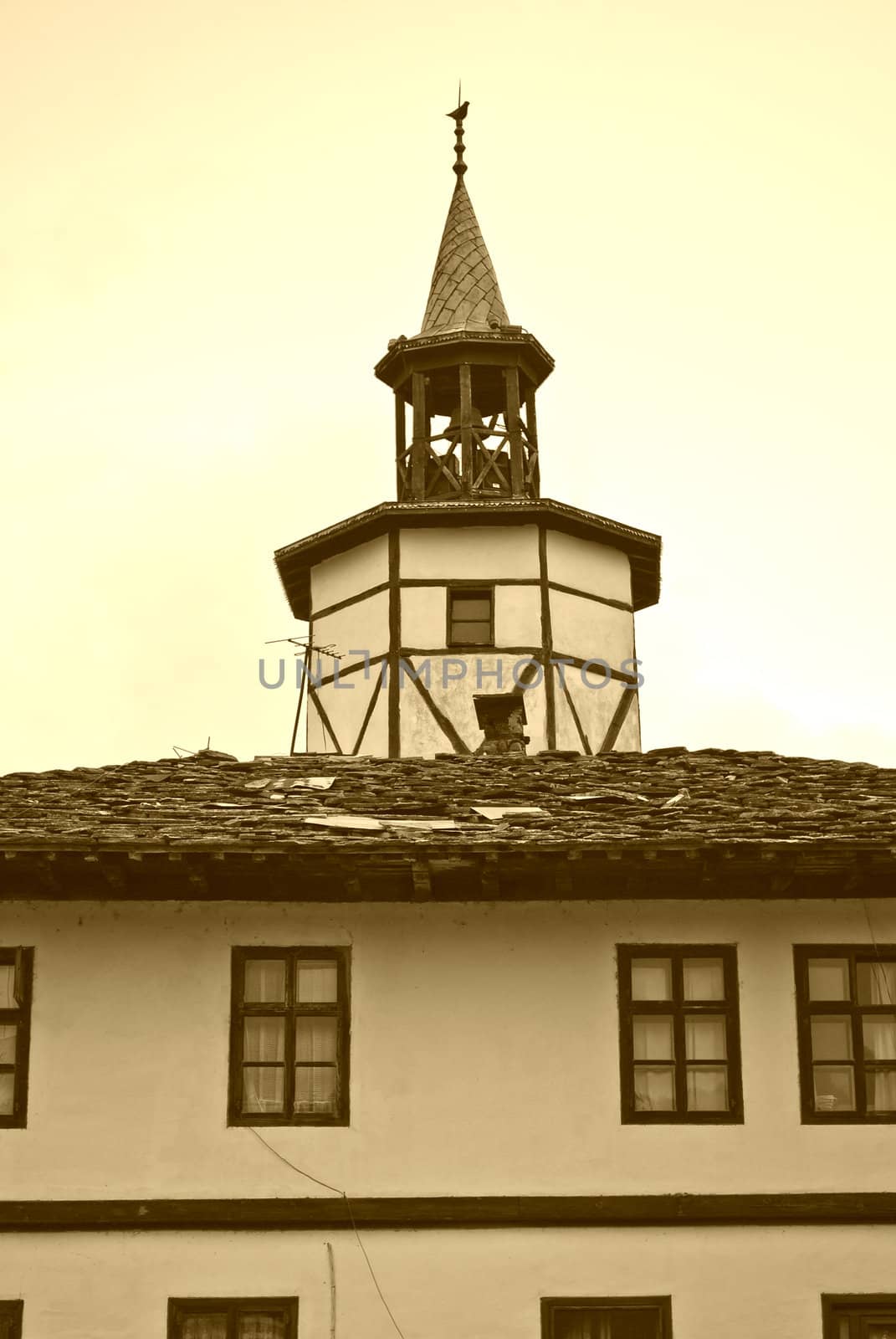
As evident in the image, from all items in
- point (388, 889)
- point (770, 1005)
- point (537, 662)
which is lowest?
point (770, 1005)

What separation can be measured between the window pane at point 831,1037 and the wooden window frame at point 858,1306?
1.93m

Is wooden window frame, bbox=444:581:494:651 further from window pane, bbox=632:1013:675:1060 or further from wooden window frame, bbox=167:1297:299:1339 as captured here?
wooden window frame, bbox=167:1297:299:1339

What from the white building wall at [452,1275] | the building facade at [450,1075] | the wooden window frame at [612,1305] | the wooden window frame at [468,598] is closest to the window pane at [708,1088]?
the building facade at [450,1075]

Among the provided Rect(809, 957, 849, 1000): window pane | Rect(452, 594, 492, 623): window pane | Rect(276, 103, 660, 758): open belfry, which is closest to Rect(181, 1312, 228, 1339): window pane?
Rect(809, 957, 849, 1000): window pane

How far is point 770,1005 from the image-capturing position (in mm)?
15406

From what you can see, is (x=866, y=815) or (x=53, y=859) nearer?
(x=53, y=859)

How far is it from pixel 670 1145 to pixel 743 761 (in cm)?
516

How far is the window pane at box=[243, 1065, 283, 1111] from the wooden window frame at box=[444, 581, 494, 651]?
1378cm

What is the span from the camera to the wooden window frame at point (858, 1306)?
1451 cm

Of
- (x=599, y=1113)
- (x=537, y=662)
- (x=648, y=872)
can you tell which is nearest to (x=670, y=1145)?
(x=599, y=1113)

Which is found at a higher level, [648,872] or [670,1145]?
[648,872]

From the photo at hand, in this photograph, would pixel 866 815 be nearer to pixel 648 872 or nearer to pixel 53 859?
pixel 648 872

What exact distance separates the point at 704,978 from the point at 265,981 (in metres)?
3.80

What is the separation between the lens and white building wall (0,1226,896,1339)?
14430 millimetres
